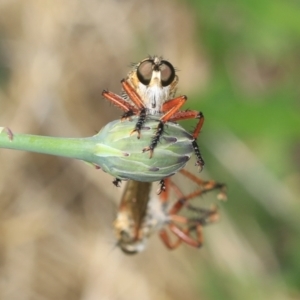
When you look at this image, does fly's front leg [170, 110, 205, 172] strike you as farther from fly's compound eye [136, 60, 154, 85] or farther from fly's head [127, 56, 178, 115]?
fly's compound eye [136, 60, 154, 85]

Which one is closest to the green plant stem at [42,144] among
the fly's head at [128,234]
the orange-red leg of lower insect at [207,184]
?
the orange-red leg of lower insect at [207,184]

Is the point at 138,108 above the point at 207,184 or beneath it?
above

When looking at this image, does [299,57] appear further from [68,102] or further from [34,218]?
[34,218]

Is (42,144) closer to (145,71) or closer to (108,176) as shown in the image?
(145,71)

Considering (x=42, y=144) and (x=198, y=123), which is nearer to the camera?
(x=42, y=144)

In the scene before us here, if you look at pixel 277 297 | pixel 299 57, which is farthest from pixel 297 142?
pixel 277 297

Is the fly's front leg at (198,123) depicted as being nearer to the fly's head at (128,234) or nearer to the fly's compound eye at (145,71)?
the fly's compound eye at (145,71)

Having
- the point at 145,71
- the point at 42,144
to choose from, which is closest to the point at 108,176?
the point at 145,71
